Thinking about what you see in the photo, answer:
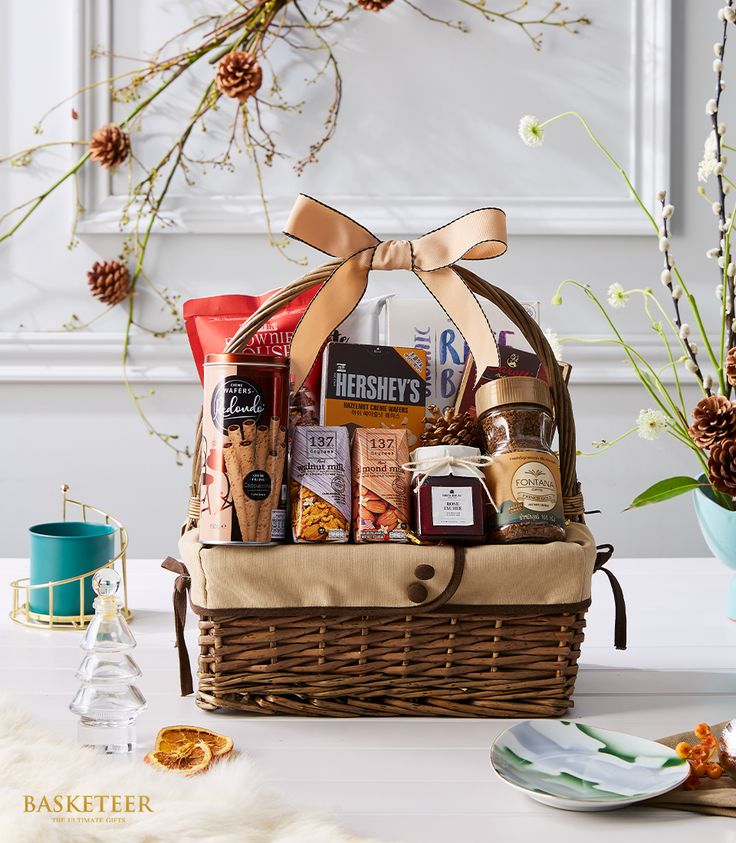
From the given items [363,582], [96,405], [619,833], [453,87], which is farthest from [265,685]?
[453,87]

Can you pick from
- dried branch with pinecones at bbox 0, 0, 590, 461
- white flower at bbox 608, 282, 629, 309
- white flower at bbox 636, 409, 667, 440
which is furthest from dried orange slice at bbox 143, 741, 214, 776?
dried branch with pinecones at bbox 0, 0, 590, 461

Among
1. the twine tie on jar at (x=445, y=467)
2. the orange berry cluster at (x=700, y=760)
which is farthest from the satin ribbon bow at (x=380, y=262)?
the orange berry cluster at (x=700, y=760)

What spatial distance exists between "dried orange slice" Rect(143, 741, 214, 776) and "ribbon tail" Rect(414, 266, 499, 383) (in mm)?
402

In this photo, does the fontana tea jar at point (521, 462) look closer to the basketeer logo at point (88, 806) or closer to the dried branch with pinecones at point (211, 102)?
the basketeer logo at point (88, 806)

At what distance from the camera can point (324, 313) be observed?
2.67ft

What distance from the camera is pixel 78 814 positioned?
0.54 metres

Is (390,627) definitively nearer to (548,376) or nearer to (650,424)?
(548,376)

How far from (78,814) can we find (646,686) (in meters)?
0.50

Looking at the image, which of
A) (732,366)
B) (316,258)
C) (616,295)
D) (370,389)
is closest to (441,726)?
(370,389)

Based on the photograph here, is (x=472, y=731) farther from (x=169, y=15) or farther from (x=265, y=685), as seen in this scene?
(x=169, y=15)

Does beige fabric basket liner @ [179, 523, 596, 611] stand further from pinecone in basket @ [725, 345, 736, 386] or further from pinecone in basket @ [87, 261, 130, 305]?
pinecone in basket @ [87, 261, 130, 305]

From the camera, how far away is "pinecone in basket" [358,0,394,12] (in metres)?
1.71

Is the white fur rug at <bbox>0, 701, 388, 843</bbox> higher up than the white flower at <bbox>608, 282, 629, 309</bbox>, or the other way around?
the white flower at <bbox>608, 282, 629, 309</bbox>

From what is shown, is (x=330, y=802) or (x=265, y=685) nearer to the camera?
(x=330, y=802)
